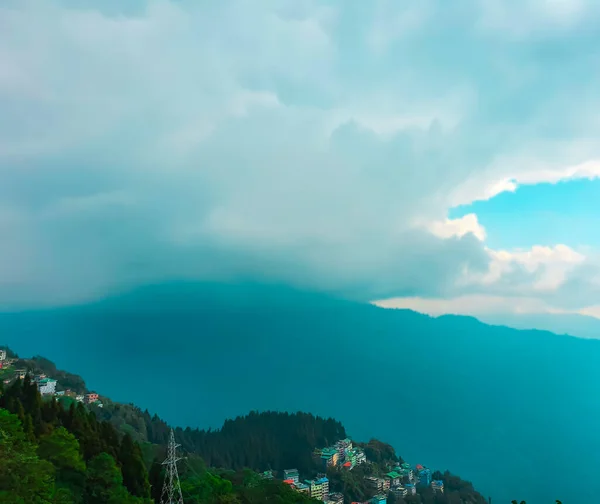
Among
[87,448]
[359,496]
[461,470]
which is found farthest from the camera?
[461,470]

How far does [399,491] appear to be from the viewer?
213 feet

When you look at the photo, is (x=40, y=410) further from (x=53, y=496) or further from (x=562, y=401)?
(x=562, y=401)

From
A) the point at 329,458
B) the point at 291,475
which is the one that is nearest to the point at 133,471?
the point at 291,475

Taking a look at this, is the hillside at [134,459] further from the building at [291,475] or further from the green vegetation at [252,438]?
the building at [291,475]

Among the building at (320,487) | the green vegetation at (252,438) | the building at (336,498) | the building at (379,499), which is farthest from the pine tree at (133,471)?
the building at (379,499)

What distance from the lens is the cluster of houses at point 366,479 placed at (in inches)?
2307

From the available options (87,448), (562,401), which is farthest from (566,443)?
(87,448)

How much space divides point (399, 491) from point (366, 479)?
4655 mm

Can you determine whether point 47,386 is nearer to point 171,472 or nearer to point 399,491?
point 399,491

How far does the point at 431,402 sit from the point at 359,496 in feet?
432

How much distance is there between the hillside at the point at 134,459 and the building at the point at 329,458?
0.63 m

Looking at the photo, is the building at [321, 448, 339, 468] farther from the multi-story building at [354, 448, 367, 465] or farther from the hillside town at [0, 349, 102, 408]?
the hillside town at [0, 349, 102, 408]

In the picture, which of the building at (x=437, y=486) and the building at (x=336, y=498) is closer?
the building at (x=336, y=498)

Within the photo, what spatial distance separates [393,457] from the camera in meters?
81.1
